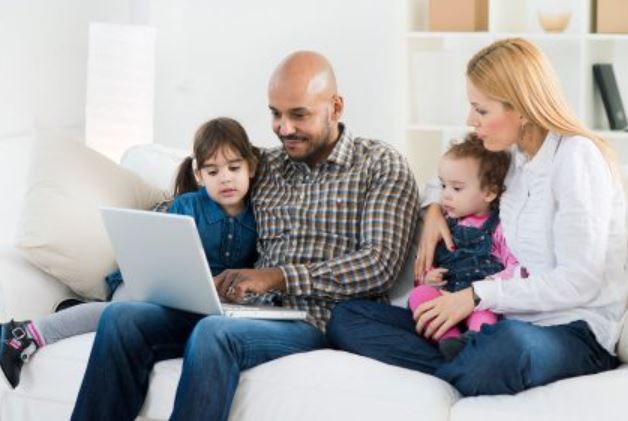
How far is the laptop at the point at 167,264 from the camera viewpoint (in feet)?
8.74

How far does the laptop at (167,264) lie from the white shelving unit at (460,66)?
225 cm

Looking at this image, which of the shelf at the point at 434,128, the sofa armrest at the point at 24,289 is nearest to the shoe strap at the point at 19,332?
the sofa armrest at the point at 24,289

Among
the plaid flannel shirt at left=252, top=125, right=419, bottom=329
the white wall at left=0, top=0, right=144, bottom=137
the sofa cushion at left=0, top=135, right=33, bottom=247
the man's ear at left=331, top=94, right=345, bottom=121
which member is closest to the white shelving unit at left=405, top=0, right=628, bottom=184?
the white wall at left=0, top=0, right=144, bottom=137

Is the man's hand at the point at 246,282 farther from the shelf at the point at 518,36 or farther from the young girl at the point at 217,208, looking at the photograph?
the shelf at the point at 518,36

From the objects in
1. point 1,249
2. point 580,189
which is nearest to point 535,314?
point 580,189

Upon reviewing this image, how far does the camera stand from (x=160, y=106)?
5.36 m

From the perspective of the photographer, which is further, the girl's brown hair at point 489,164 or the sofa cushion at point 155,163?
the sofa cushion at point 155,163

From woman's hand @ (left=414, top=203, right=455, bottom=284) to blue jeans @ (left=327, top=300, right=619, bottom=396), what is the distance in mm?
156

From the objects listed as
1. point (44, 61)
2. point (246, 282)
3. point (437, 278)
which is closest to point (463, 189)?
point (437, 278)

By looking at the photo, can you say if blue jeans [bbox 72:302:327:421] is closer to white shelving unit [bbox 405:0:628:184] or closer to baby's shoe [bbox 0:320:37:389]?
baby's shoe [bbox 0:320:37:389]

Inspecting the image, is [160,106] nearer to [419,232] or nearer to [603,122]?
[603,122]

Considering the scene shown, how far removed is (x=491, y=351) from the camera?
2.51 m

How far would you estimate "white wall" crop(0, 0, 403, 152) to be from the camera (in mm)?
4734

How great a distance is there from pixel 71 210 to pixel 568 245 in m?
1.28
